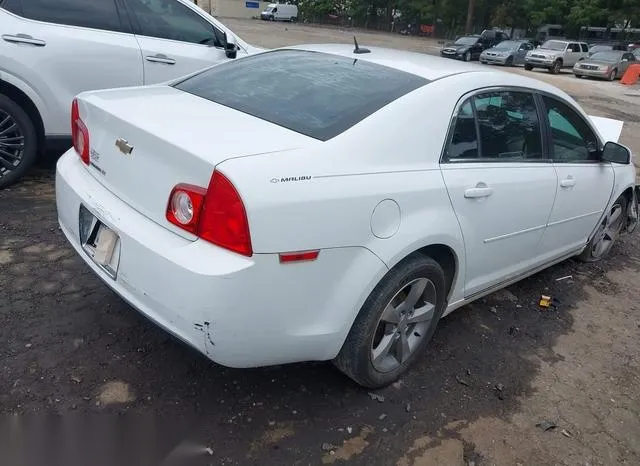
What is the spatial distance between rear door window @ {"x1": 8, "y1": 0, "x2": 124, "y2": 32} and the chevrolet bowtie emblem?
3.03 metres

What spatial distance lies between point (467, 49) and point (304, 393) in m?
33.9

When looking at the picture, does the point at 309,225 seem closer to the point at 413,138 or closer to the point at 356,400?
the point at 413,138

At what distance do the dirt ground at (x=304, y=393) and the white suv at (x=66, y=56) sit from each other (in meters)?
1.46

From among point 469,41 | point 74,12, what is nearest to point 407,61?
point 74,12

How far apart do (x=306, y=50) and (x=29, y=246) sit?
2.34 metres

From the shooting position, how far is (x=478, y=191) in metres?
2.91

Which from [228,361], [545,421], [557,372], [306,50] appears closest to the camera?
[228,361]

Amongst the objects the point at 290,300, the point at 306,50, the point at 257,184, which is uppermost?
the point at 306,50

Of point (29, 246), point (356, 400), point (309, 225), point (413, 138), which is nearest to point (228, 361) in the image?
point (309, 225)

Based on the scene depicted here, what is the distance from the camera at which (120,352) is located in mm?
2926

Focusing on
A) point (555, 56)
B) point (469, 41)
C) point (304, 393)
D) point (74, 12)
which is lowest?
point (304, 393)

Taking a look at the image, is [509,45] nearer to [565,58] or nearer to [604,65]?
[565,58]

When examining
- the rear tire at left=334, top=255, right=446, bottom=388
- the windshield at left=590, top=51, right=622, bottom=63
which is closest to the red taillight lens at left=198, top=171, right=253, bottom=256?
the rear tire at left=334, top=255, right=446, bottom=388

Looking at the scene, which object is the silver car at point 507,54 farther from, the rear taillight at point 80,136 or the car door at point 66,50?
the rear taillight at point 80,136
